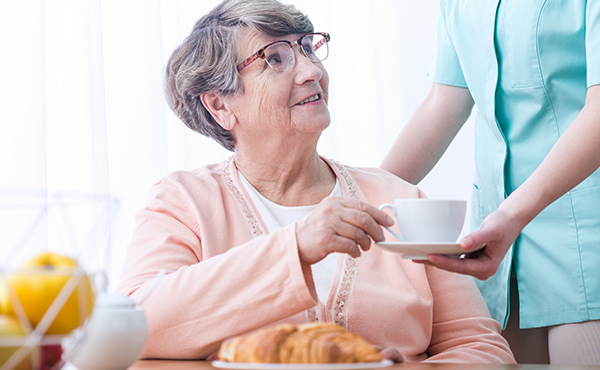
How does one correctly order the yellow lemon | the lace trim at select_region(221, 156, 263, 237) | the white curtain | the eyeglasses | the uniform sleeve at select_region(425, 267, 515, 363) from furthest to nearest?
the white curtain → the eyeglasses → the lace trim at select_region(221, 156, 263, 237) → the uniform sleeve at select_region(425, 267, 515, 363) → the yellow lemon

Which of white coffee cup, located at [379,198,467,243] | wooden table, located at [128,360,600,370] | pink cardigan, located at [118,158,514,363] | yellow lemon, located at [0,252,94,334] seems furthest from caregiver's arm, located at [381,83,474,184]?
yellow lemon, located at [0,252,94,334]

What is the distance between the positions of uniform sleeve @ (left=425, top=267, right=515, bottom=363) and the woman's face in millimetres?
427

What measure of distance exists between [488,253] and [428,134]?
770 millimetres

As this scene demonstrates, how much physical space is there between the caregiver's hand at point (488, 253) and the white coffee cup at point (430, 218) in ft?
0.13

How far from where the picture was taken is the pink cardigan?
1.01m

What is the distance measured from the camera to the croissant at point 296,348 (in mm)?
688

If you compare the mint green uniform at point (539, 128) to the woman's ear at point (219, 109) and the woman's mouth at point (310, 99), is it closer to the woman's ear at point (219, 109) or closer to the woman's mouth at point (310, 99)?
the woman's mouth at point (310, 99)

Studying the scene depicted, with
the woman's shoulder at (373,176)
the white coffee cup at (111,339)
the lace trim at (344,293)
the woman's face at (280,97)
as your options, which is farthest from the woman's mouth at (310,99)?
the white coffee cup at (111,339)

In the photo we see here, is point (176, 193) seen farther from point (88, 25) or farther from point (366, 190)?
point (88, 25)

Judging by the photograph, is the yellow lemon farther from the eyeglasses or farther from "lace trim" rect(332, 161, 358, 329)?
the eyeglasses

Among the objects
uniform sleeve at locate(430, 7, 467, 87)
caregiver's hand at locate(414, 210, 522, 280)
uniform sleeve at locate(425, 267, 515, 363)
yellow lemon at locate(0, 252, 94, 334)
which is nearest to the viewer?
yellow lemon at locate(0, 252, 94, 334)

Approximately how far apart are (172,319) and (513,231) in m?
0.61

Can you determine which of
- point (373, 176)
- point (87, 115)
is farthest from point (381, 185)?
point (87, 115)

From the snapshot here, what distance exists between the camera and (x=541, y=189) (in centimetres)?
122
